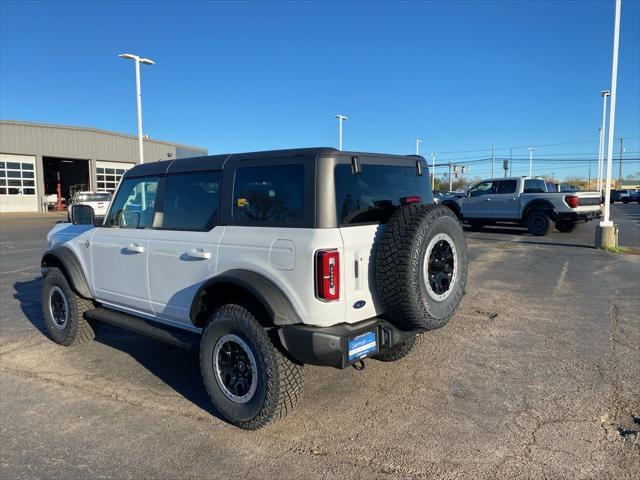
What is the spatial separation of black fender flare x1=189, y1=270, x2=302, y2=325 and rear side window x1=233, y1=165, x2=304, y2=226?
0.40 metres

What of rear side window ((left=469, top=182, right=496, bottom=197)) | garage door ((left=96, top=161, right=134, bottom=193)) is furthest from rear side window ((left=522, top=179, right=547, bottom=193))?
garage door ((left=96, top=161, right=134, bottom=193))

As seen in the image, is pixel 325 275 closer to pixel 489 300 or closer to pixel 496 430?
pixel 496 430

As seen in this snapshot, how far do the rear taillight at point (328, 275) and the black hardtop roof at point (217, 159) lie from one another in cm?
69

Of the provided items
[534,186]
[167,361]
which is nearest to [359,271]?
[167,361]

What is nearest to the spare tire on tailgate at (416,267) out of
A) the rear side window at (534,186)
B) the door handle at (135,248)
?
the door handle at (135,248)

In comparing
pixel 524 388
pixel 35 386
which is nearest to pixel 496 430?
pixel 524 388

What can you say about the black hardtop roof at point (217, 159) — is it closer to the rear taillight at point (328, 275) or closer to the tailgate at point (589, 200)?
the rear taillight at point (328, 275)

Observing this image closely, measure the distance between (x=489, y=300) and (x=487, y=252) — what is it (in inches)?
229

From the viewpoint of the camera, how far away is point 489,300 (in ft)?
23.7

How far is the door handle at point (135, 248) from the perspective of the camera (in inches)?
167

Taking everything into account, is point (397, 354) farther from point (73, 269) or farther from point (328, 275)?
point (73, 269)

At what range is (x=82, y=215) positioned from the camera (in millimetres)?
5000

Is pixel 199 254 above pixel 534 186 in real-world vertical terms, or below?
below

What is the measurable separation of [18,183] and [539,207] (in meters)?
35.9
